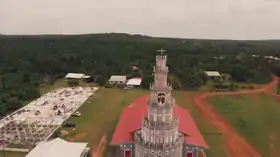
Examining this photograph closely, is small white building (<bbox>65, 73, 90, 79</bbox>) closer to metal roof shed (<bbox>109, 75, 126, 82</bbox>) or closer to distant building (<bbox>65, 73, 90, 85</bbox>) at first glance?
distant building (<bbox>65, 73, 90, 85</bbox>)

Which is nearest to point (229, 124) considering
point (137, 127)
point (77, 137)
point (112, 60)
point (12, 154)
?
point (137, 127)

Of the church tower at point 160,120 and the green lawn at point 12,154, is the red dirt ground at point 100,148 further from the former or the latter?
the church tower at point 160,120

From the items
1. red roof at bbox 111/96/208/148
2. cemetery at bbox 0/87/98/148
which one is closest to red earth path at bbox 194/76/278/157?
red roof at bbox 111/96/208/148

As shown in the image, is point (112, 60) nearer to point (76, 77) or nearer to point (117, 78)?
point (76, 77)

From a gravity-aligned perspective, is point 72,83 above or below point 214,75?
below

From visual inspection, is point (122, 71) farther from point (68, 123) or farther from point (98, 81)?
point (68, 123)

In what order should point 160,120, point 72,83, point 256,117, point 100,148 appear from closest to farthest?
point 160,120 < point 100,148 < point 256,117 < point 72,83

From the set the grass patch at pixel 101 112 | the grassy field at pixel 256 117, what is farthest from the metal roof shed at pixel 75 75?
the grassy field at pixel 256 117
